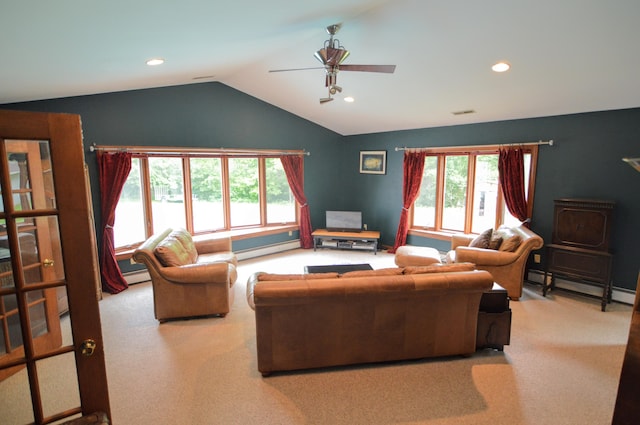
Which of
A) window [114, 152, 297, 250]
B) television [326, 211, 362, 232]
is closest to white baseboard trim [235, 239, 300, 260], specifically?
window [114, 152, 297, 250]

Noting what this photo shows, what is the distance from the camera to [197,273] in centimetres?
378

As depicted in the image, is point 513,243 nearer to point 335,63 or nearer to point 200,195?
point 335,63

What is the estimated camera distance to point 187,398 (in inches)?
104

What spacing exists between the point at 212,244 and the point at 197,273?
53.8 inches

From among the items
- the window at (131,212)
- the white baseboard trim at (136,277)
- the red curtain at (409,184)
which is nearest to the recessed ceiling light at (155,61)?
the window at (131,212)

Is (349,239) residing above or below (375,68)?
below

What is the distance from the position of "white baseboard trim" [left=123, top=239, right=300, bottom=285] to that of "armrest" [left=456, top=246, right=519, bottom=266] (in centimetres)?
348

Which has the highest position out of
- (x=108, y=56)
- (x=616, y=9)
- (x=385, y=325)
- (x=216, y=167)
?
(x=616, y=9)

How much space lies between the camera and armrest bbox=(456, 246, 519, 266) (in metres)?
4.41

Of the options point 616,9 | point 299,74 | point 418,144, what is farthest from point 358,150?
point 616,9

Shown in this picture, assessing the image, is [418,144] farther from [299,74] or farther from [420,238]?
[299,74]

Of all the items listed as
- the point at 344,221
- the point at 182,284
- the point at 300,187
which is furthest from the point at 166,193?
the point at 344,221

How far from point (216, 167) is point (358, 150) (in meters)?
2.94

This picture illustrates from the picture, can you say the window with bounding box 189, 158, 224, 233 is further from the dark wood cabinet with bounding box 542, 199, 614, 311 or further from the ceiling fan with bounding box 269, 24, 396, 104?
the dark wood cabinet with bounding box 542, 199, 614, 311
